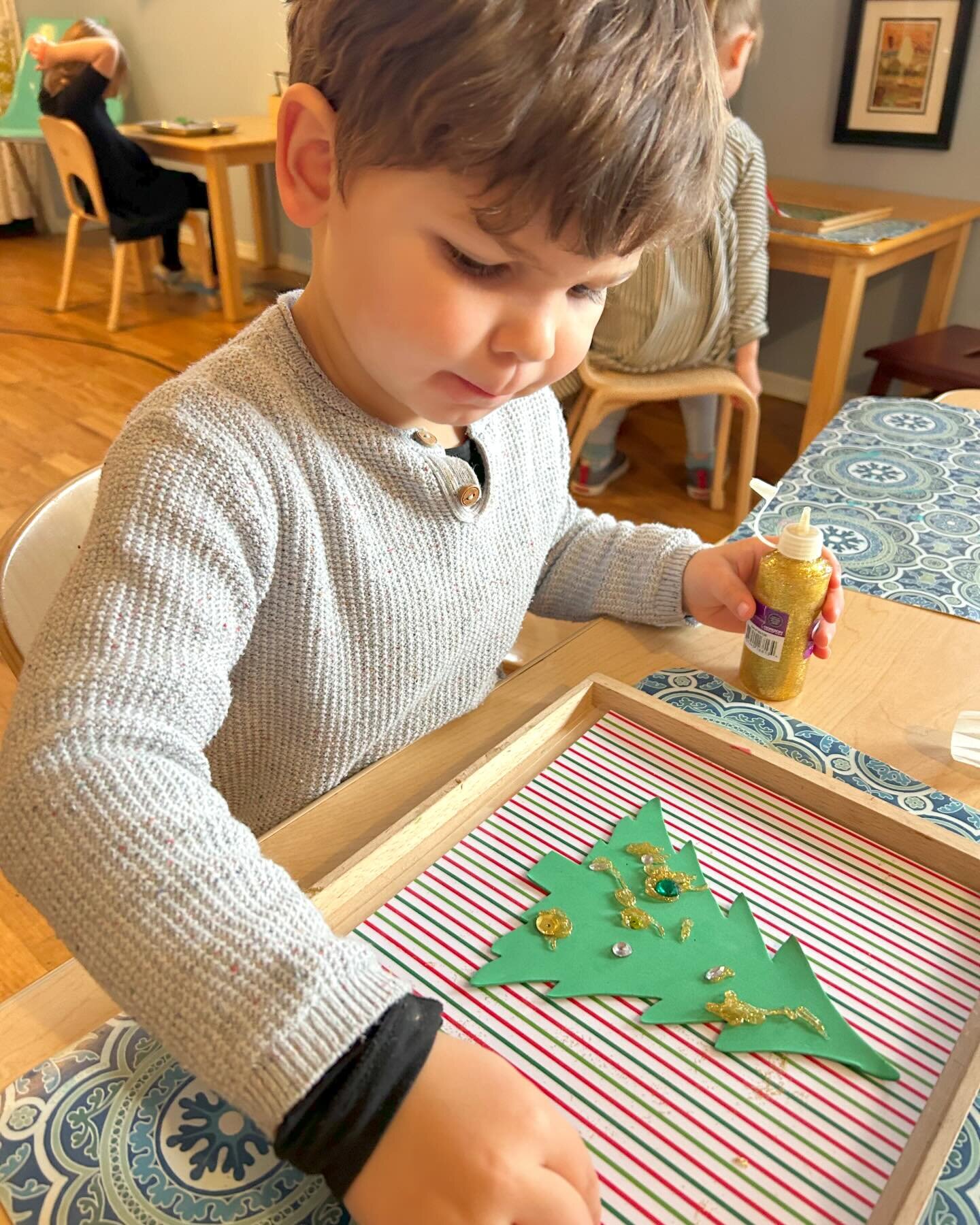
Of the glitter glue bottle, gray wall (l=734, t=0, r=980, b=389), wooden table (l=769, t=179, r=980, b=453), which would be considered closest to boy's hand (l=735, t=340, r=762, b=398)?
wooden table (l=769, t=179, r=980, b=453)

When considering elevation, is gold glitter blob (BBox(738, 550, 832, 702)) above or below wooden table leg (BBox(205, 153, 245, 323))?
above

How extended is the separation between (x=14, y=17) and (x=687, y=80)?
5.55 metres

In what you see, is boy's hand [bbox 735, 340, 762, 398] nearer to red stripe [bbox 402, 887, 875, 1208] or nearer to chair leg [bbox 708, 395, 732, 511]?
chair leg [bbox 708, 395, 732, 511]

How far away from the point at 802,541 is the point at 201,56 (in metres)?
4.79

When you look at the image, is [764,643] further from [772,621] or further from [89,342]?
[89,342]

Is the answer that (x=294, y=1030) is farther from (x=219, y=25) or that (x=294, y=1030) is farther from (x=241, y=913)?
(x=219, y=25)

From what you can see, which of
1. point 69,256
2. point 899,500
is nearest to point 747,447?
point 899,500

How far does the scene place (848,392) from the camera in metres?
3.03

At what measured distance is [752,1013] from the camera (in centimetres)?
47

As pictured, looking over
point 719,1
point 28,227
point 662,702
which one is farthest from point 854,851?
point 28,227

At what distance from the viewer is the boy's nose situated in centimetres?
50

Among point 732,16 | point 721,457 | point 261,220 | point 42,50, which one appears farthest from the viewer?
point 261,220

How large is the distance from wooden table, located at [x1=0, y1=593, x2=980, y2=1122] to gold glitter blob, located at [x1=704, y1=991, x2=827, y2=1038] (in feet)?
0.68

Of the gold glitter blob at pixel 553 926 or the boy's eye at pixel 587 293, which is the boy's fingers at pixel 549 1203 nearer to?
the gold glitter blob at pixel 553 926
